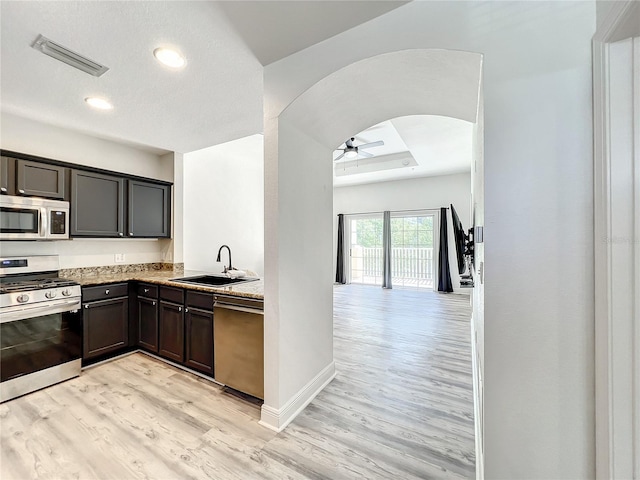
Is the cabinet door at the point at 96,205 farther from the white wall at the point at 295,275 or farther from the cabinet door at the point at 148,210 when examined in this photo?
the white wall at the point at 295,275

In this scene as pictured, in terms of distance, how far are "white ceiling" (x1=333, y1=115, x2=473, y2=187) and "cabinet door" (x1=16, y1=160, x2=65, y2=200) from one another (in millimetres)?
3873

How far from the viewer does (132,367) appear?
2895mm

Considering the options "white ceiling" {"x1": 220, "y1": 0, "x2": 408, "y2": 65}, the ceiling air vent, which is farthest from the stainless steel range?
"white ceiling" {"x1": 220, "y1": 0, "x2": 408, "y2": 65}

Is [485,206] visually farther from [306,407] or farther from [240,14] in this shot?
[306,407]

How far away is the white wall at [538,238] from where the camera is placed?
1131mm

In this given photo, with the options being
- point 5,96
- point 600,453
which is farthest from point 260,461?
point 5,96

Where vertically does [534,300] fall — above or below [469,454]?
above

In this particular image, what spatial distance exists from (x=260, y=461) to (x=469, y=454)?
1261 millimetres

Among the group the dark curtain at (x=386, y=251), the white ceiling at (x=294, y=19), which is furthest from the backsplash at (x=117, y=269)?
the dark curtain at (x=386, y=251)

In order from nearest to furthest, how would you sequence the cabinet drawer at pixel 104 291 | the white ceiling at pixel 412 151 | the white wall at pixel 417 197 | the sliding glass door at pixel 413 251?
the cabinet drawer at pixel 104 291 → the white ceiling at pixel 412 151 → the white wall at pixel 417 197 → the sliding glass door at pixel 413 251

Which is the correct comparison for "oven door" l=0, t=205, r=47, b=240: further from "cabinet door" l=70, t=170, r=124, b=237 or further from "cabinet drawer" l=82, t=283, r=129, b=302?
"cabinet drawer" l=82, t=283, r=129, b=302

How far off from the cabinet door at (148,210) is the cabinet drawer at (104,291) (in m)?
0.74

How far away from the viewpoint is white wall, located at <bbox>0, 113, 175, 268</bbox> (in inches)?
113

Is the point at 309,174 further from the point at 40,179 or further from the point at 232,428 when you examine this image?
the point at 40,179
